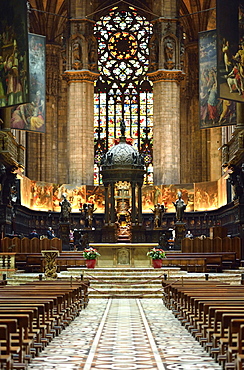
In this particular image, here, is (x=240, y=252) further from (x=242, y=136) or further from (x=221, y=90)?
(x=221, y=90)

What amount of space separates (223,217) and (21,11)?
60.6 feet

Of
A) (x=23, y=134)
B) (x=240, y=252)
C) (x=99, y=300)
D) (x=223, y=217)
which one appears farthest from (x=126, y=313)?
(x=23, y=134)

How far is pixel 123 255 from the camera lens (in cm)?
2631

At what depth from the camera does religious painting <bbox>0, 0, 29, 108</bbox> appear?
26438 mm

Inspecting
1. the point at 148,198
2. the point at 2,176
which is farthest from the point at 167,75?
the point at 2,176

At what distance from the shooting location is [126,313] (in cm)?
1593

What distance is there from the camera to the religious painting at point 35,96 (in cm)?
3272

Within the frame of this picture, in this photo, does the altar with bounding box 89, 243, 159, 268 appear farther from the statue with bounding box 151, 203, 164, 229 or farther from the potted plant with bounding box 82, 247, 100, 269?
the statue with bounding box 151, 203, 164, 229

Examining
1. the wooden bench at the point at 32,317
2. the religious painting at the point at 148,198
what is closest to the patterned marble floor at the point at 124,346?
the wooden bench at the point at 32,317

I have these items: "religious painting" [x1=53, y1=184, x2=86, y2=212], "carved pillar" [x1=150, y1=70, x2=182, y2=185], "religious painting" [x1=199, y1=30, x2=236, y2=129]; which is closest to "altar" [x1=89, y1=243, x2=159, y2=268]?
"religious painting" [x1=199, y1=30, x2=236, y2=129]

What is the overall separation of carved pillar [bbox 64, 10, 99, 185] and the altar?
60.6 feet

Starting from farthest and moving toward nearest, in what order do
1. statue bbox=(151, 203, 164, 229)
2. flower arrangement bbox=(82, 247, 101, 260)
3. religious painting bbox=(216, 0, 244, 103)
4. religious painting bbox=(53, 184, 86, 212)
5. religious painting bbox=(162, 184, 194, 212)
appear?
religious painting bbox=(53, 184, 86, 212) → religious painting bbox=(162, 184, 194, 212) → statue bbox=(151, 203, 164, 229) → religious painting bbox=(216, 0, 244, 103) → flower arrangement bbox=(82, 247, 101, 260)

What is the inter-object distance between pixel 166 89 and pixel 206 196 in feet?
24.0

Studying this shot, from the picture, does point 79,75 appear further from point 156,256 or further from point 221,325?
point 221,325
